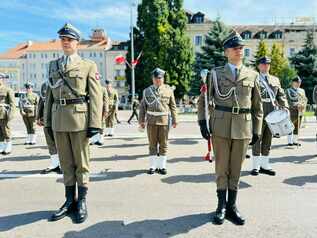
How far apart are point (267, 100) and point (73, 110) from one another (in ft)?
12.6

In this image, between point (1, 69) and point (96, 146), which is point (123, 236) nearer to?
point (96, 146)

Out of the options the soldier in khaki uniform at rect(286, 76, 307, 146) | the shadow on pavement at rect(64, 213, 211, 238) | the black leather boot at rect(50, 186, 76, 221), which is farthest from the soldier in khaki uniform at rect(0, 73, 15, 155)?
the soldier in khaki uniform at rect(286, 76, 307, 146)

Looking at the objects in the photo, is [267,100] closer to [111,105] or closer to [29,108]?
[111,105]

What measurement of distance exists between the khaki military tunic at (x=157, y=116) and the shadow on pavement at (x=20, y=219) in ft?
9.37

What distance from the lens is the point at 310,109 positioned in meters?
35.6

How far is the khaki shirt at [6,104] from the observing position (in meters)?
8.44

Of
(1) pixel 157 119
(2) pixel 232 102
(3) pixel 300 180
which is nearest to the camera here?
(2) pixel 232 102

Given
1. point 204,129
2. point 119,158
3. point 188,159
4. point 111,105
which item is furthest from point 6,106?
point 204,129

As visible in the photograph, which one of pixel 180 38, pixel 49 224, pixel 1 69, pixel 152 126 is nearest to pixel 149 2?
pixel 180 38

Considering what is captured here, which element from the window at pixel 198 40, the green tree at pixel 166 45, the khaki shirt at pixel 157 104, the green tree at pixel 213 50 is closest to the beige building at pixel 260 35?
the window at pixel 198 40

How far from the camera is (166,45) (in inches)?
1599

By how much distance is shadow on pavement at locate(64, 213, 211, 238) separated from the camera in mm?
3846

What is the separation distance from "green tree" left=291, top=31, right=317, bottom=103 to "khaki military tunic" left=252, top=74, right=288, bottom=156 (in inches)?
1294

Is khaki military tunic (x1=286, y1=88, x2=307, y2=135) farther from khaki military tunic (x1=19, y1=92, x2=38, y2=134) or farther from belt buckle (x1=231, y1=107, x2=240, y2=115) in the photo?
khaki military tunic (x1=19, y1=92, x2=38, y2=134)
